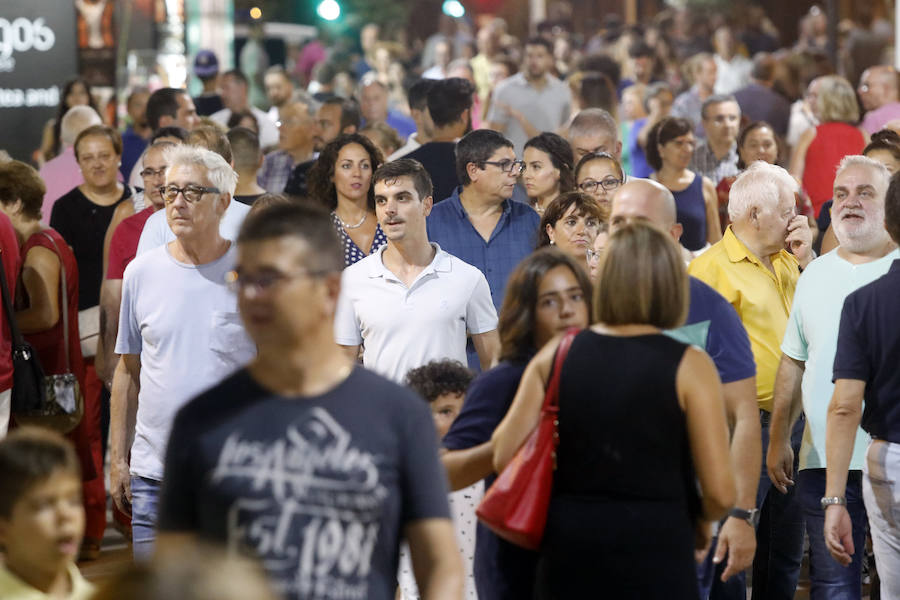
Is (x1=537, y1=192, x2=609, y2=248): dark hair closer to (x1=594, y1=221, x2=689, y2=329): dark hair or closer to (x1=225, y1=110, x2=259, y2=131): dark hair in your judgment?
(x1=594, y1=221, x2=689, y2=329): dark hair

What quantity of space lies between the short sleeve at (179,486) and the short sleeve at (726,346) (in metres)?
2.07

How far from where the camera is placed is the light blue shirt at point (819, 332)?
5.39 metres

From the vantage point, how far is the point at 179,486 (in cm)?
296

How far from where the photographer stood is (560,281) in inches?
A: 167

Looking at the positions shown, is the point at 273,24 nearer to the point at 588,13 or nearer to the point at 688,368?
the point at 588,13

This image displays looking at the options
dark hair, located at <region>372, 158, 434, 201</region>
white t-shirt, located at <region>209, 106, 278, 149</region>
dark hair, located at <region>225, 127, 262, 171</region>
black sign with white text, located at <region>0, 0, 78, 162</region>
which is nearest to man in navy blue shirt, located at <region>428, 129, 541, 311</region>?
dark hair, located at <region>372, 158, 434, 201</region>

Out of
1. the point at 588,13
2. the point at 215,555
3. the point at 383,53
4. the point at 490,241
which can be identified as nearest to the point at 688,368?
the point at 215,555

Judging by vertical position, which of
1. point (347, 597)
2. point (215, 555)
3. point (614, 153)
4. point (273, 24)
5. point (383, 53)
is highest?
A: point (273, 24)

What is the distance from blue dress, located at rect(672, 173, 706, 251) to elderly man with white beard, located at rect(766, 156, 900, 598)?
3.17 meters

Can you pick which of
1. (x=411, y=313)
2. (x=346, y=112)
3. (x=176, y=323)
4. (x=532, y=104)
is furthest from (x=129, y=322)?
(x=532, y=104)

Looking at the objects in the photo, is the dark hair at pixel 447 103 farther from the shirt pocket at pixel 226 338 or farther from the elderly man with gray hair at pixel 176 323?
the shirt pocket at pixel 226 338

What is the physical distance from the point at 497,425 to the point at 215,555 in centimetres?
221

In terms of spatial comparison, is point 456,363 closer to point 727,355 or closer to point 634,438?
point 727,355

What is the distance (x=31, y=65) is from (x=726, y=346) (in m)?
9.94
